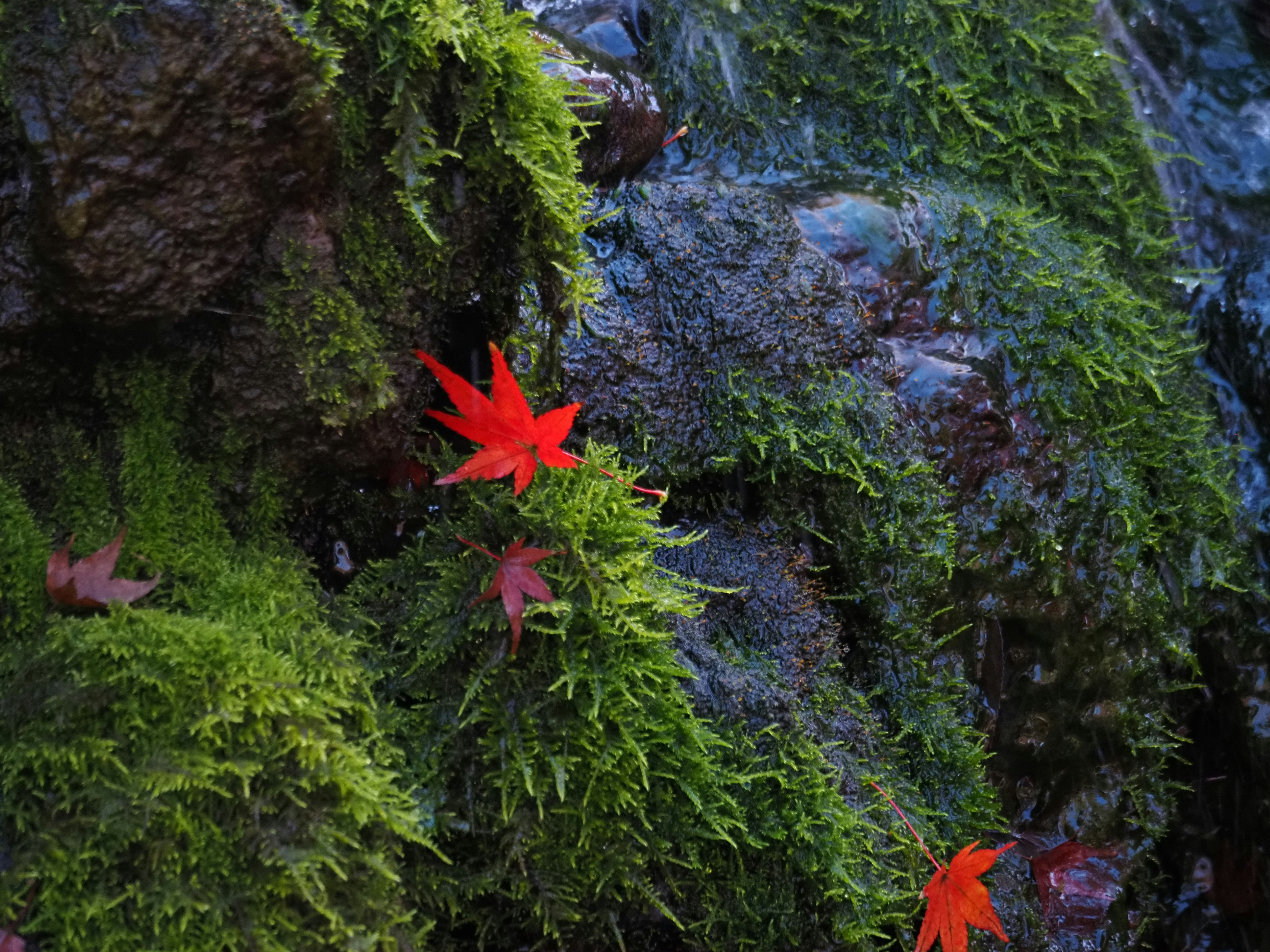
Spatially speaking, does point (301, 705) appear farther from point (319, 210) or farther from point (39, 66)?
point (39, 66)

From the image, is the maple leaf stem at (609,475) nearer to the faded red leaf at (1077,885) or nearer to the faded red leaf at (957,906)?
the faded red leaf at (957,906)

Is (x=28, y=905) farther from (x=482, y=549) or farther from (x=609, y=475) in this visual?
(x=609, y=475)

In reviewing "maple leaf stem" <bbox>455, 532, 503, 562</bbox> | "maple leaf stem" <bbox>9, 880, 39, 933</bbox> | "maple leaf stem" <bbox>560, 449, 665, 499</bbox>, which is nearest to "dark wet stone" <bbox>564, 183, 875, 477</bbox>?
"maple leaf stem" <bbox>560, 449, 665, 499</bbox>

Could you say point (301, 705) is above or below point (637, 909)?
above

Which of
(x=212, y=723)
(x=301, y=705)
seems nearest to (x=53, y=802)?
(x=212, y=723)

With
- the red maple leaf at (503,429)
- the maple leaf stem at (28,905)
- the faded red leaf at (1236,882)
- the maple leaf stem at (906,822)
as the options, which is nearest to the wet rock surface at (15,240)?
the red maple leaf at (503,429)

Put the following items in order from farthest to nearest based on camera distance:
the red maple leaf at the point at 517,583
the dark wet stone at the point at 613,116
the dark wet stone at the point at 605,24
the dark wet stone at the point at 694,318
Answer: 1. the dark wet stone at the point at 605,24
2. the dark wet stone at the point at 613,116
3. the dark wet stone at the point at 694,318
4. the red maple leaf at the point at 517,583
